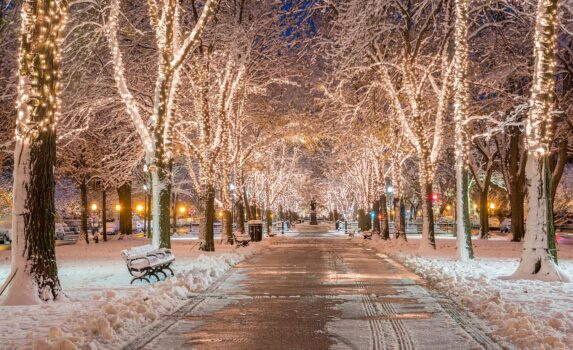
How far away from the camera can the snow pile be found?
324 inches

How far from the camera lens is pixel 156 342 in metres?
8.98

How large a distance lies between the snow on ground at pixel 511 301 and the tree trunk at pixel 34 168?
7626 mm

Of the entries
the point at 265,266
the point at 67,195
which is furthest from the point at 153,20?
the point at 67,195

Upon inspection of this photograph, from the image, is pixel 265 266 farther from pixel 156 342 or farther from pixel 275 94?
pixel 275 94

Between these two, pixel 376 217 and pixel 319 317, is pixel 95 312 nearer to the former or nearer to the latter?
pixel 319 317

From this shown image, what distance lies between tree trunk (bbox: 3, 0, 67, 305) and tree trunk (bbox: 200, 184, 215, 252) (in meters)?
16.2

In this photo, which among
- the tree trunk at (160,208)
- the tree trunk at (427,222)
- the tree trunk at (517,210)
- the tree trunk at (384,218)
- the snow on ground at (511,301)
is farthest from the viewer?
the tree trunk at (384,218)

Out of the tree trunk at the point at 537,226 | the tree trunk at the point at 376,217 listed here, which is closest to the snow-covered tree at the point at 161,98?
→ the tree trunk at the point at 537,226

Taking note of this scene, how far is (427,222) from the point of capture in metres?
27.5

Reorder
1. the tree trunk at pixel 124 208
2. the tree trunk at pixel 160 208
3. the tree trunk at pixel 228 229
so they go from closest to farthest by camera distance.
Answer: the tree trunk at pixel 160 208 → the tree trunk at pixel 228 229 → the tree trunk at pixel 124 208

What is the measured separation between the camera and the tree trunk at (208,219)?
94.8ft

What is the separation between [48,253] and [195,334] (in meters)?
4.46

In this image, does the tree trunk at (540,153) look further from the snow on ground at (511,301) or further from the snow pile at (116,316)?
the snow pile at (116,316)

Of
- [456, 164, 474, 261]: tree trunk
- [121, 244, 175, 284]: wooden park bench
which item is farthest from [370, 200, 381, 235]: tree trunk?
[121, 244, 175, 284]: wooden park bench
